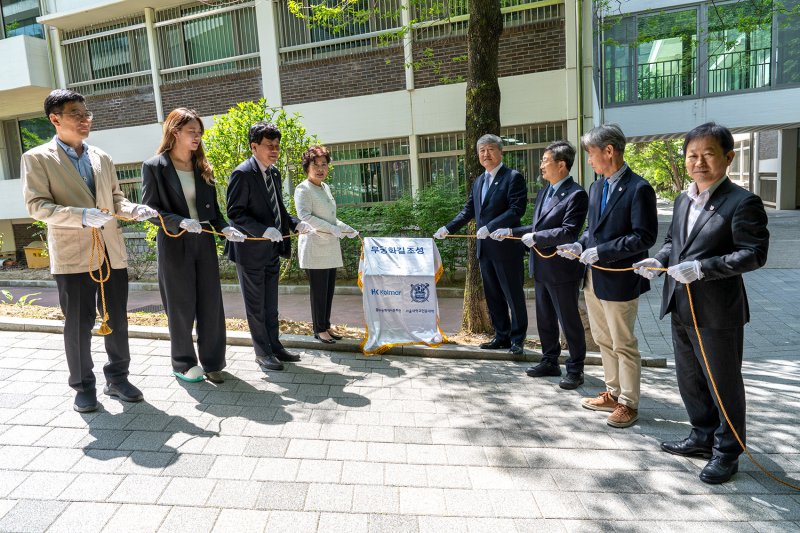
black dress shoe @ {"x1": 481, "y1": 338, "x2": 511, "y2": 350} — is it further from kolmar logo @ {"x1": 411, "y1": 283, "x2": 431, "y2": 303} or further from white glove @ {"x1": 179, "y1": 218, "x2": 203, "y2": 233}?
white glove @ {"x1": 179, "y1": 218, "x2": 203, "y2": 233}

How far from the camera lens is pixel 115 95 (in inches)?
586

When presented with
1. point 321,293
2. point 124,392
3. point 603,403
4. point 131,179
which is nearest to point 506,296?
point 603,403

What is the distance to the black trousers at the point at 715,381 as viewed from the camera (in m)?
3.15

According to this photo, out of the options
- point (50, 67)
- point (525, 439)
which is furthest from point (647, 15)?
point (50, 67)

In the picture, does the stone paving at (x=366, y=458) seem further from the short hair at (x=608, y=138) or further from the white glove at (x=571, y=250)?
the short hair at (x=608, y=138)

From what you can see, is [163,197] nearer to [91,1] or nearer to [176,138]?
[176,138]

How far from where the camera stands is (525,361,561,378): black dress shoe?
4.96 metres

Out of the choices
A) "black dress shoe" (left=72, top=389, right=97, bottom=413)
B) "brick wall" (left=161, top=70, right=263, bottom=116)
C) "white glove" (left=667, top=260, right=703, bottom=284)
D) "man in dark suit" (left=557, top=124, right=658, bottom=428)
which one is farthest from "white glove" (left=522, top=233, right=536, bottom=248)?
"brick wall" (left=161, top=70, right=263, bottom=116)

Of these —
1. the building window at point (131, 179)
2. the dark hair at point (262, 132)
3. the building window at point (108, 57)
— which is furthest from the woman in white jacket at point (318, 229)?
the building window at point (131, 179)

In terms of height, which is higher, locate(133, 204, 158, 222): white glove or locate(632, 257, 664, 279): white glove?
locate(133, 204, 158, 222): white glove

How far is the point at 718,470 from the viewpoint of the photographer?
124 inches

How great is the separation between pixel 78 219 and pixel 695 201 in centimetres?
389

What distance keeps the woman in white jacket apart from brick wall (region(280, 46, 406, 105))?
7203 millimetres

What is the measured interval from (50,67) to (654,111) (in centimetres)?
1750
